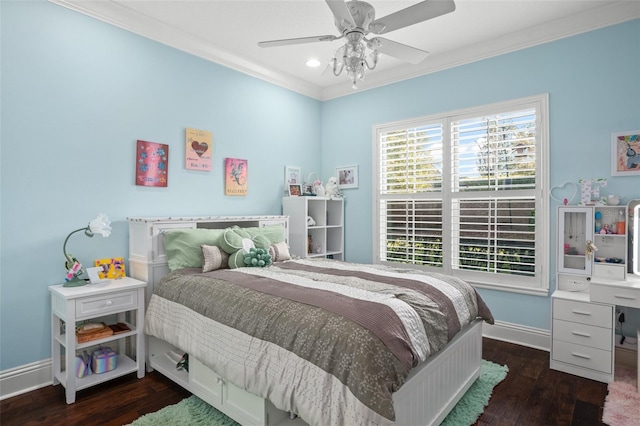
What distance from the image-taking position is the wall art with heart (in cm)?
340

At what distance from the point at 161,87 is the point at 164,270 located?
164 centimetres

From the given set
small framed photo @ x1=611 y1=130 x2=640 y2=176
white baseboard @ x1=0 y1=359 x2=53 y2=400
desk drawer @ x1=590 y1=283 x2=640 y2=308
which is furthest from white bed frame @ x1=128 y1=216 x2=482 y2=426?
small framed photo @ x1=611 y1=130 x2=640 y2=176

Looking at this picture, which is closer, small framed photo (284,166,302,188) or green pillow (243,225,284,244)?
green pillow (243,225,284,244)

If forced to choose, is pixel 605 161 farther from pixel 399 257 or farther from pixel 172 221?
pixel 172 221

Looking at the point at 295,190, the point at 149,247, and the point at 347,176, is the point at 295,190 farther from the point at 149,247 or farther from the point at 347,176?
the point at 149,247

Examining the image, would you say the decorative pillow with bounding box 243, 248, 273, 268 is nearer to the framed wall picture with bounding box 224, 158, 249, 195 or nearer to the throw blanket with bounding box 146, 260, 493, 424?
the throw blanket with bounding box 146, 260, 493, 424

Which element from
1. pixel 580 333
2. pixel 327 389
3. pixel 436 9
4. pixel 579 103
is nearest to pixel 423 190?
pixel 579 103

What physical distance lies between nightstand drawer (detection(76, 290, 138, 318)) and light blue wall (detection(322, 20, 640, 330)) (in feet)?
10.4

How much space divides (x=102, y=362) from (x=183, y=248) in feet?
3.13

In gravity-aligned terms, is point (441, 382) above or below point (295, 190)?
below

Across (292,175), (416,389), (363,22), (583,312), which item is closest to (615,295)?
(583,312)

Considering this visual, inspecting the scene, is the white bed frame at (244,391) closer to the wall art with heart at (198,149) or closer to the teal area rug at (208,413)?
the teal area rug at (208,413)

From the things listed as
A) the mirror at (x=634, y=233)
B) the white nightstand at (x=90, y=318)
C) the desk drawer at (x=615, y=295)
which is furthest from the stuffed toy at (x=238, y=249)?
the mirror at (x=634, y=233)

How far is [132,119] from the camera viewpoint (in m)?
3.01
